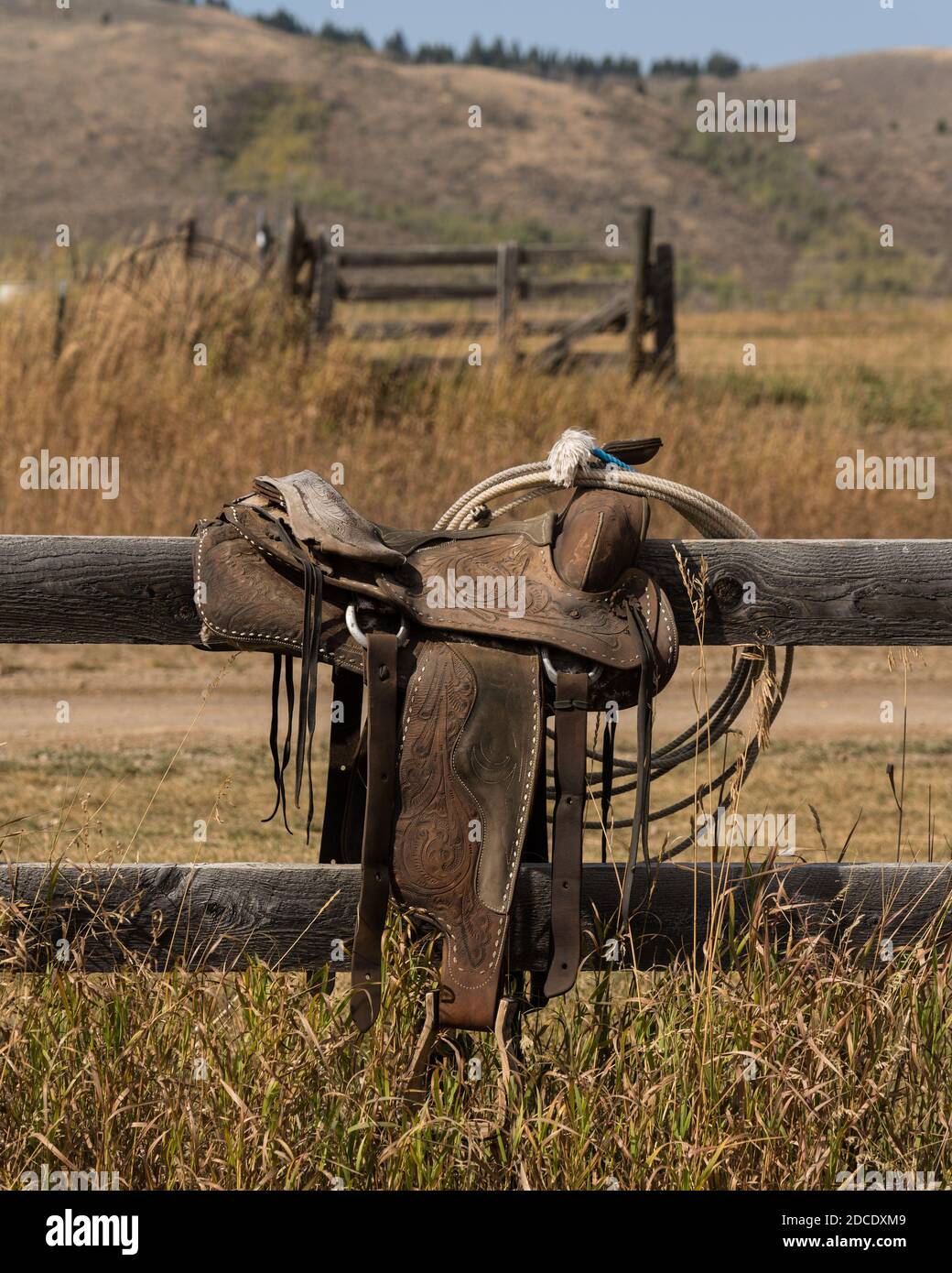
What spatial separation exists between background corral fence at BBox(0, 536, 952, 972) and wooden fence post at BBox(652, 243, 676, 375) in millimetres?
10582

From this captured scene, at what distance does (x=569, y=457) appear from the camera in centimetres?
293

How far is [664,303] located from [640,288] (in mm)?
271

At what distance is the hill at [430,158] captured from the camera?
65375 mm

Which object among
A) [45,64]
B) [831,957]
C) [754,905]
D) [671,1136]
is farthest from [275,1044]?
[45,64]

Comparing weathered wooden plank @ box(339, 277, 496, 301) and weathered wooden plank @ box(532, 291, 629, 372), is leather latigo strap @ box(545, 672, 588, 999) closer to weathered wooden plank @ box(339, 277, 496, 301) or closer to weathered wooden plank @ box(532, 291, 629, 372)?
weathered wooden plank @ box(532, 291, 629, 372)

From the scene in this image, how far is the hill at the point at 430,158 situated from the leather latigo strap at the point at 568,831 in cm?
5133

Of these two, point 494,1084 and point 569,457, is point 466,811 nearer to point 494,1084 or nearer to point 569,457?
point 494,1084

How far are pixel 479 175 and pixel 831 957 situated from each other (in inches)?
3114

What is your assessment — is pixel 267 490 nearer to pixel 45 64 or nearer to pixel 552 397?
pixel 552 397

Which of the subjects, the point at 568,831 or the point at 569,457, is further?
the point at 569,457

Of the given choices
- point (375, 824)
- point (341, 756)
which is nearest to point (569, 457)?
point (341, 756)

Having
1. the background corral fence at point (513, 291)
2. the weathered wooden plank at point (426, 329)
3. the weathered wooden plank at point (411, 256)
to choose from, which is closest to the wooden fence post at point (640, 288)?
the background corral fence at point (513, 291)

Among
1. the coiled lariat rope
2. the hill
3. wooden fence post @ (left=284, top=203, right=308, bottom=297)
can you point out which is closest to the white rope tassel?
the coiled lariat rope

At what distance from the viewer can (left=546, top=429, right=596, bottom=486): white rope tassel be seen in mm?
2932
